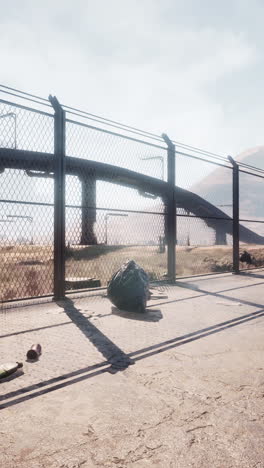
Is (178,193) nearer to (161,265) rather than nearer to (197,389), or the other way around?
(161,265)

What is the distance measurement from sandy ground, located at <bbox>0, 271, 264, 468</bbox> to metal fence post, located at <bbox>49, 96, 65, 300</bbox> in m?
0.99

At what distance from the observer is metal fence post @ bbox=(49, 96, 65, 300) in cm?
528

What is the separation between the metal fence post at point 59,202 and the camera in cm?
528

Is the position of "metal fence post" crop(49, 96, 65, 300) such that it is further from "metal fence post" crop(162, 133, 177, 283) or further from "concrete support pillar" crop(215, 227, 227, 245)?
"concrete support pillar" crop(215, 227, 227, 245)

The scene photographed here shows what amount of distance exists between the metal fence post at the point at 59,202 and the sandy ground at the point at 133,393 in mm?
993

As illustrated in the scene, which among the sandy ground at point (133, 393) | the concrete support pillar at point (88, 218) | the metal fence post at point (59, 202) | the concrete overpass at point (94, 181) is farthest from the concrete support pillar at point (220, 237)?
the sandy ground at point (133, 393)

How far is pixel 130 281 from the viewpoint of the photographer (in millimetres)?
4730

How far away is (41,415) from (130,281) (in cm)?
284

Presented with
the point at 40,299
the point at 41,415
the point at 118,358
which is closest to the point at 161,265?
the point at 40,299

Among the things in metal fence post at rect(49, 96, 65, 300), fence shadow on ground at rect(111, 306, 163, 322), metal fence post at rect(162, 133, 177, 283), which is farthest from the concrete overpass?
fence shadow on ground at rect(111, 306, 163, 322)

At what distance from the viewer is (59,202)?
5.30 m

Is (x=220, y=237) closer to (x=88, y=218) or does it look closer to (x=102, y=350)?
(x=88, y=218)

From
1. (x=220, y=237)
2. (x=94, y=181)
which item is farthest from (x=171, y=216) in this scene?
(x=220, y=237)

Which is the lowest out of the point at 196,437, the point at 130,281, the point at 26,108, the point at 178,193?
the point at 196,437
